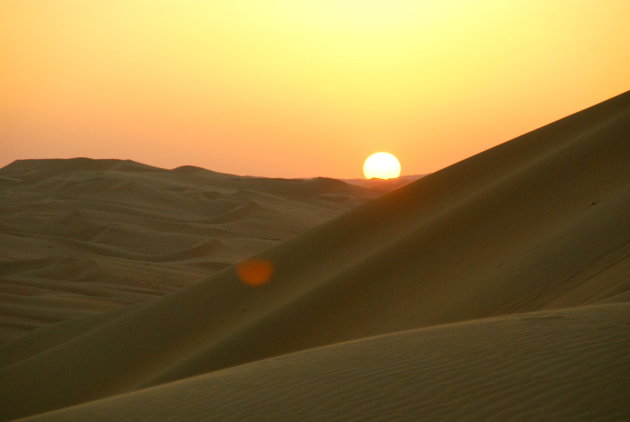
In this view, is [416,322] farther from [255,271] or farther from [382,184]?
[382,184]

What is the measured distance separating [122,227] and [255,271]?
37.4 ft

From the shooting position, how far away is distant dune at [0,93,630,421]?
3.61 m

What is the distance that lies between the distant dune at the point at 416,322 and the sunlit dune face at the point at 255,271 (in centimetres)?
11

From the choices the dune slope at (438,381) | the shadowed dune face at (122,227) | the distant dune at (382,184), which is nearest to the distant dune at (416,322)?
the dune slope at (438,381)

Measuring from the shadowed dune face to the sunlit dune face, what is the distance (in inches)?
99.5

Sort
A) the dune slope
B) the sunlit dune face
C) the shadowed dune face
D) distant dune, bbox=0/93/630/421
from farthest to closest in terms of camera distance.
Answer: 1. the shadowed dune face
2. the sunlit dune face
3. distant dune, bbox=0/93/630/421
4. the dune slope

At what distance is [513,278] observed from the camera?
279 inches

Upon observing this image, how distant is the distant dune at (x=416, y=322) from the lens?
3607 mm

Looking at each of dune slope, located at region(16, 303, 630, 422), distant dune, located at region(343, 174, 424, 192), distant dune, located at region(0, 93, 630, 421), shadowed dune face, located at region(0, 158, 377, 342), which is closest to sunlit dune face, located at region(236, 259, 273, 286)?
distant dune, located at region(0, 93, 630, 421)

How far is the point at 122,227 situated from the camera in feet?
69.8

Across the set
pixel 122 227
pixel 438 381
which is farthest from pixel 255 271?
pixel 122 227

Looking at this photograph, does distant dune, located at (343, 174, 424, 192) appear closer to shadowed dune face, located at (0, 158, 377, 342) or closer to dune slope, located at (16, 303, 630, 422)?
shadowed dune face, located at (0, 158, 377, 342)

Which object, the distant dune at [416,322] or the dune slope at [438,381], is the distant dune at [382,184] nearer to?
the distant dune at [416,322]

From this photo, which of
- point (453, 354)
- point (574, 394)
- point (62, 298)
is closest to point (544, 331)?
point (453, 354)
